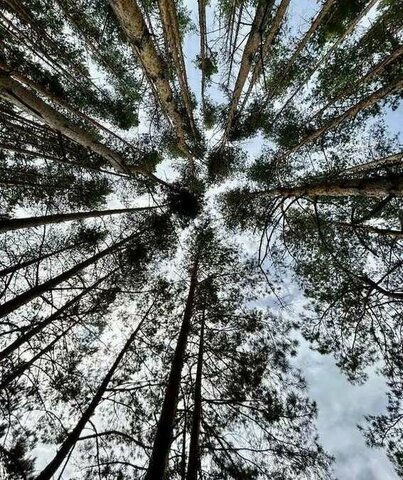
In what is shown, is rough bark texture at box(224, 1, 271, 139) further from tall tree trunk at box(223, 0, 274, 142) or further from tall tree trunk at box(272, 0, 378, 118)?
tall tree trunk at box(272, 0, 378, 118)

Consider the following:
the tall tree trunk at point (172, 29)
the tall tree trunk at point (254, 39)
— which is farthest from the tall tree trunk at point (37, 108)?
the tall tree trunk at point (254, 39)

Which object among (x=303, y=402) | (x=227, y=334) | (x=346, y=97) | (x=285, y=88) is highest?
(x=285, y=88)

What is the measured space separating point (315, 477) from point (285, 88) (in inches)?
417

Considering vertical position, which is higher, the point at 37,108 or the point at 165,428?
the point at 37,108

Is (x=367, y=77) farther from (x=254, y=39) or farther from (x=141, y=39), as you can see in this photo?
(x=141, y=39)

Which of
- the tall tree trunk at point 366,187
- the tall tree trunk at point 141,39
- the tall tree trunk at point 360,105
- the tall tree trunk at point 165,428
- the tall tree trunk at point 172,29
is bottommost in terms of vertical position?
the tall tree trunk at point 165,428

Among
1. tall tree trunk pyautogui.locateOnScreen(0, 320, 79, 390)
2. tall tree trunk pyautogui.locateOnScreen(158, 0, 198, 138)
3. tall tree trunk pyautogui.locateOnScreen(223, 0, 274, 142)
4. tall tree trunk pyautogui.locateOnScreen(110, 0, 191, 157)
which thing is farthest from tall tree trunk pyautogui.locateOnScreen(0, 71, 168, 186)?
tall tree trunk pyautogui.locateOnScreen(0, 320, 79, 390)

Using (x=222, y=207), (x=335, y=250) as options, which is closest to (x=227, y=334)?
(x=335, y=250)

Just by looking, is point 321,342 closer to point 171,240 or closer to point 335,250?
point 335,250

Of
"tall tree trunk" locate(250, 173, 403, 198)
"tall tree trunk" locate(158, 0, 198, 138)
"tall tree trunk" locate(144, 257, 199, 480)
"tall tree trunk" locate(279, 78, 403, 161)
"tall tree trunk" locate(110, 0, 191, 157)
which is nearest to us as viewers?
"tall tree trunk" locate(144, 257, 199, 480)

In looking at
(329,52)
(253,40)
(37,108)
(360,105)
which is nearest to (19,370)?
(37,108)

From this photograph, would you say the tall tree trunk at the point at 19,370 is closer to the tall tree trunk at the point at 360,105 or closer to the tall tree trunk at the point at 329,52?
the tall tree trunk at the point at 360,105

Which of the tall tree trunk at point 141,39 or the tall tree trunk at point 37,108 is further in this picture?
the tall tree trunk at point 141,39

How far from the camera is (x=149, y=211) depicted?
10977 millimetres
